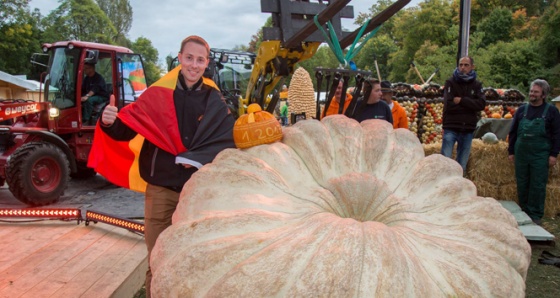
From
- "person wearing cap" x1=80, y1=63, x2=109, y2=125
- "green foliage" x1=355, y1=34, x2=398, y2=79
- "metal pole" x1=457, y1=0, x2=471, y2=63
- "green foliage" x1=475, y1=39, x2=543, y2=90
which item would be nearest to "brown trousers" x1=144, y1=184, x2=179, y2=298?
"metal pole" x1=457, y1=0, x2=471, y2=63

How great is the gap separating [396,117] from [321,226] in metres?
4.46

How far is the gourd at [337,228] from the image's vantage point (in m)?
1.39

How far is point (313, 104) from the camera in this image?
42.9ft

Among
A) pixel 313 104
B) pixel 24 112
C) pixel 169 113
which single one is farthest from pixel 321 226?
pixel 313 104

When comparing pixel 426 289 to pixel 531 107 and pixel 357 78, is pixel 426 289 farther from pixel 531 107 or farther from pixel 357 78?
pixel 531 107

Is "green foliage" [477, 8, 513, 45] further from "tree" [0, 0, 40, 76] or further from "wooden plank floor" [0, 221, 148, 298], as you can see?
"tree" [0, 0, 40, 76]

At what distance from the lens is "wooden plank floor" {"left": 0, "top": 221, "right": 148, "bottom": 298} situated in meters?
2.99

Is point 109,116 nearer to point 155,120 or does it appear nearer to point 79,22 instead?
point 155,120

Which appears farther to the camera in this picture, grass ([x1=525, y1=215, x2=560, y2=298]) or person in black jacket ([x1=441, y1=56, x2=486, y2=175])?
person in black jacket ([x1=441, y1=56, x2=486, y2=175])

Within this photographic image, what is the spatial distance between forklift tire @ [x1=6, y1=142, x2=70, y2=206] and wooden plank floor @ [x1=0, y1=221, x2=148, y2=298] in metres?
2.13

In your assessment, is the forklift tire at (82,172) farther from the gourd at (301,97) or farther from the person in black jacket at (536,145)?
the person in black jacket at (536,145)

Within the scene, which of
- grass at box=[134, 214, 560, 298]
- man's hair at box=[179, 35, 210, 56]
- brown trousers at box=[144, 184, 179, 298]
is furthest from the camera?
grass at box=[134, 214, 560, 298]

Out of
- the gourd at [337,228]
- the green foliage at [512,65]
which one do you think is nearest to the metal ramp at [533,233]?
the gourd at [337,228]

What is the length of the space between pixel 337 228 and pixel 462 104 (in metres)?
4.58
